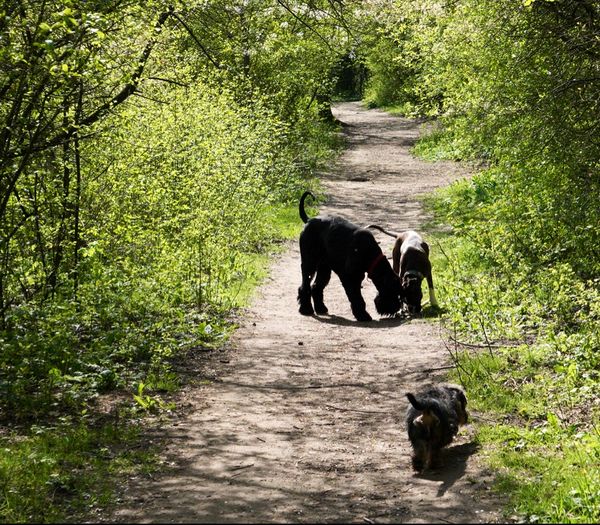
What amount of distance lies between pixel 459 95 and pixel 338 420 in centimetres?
1049

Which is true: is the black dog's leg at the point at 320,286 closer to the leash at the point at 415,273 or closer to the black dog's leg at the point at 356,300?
the black dog's leg at the point at 356,300

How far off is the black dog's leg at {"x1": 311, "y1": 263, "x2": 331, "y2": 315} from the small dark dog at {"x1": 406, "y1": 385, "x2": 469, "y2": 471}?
18.2ft

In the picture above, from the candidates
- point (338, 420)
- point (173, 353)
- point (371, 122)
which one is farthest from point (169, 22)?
point (371, 122)

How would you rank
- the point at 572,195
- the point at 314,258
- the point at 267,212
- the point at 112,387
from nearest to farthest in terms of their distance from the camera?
the point at 112,387 → the point at 572,195 → the point at 314,258 → the point at 267,212

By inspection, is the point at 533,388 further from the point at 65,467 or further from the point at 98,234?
the point at 98,234

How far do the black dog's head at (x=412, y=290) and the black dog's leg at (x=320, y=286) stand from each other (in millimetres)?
1202

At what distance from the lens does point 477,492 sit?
213 inches

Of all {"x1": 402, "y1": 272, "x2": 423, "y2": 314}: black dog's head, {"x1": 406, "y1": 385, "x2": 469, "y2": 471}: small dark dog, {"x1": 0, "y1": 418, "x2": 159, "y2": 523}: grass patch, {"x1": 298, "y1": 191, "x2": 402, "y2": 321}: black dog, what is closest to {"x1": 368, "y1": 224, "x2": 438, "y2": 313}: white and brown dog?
{"x1": 402, "y1": 272, "x2": 423, "y2": 314}: black dog's head

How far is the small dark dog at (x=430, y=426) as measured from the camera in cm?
588

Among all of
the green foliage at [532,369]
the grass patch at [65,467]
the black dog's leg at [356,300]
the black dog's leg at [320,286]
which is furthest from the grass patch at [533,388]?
the grass patch at [65,467]

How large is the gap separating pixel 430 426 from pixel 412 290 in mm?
5407

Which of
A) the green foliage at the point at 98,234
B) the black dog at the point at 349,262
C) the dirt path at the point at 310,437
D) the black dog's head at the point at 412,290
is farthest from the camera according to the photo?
the black dog at the point at 349,262

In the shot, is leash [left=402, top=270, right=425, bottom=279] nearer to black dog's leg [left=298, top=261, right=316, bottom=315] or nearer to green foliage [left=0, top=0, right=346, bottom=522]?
black dog's leg [left=298, top=261, right=316, bottom=315]

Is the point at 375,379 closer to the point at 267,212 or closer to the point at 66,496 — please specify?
the point at 66,496
